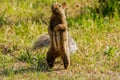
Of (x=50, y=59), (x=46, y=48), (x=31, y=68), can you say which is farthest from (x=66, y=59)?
(x=46, y=48)

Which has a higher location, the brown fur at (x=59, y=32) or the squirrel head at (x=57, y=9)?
the squirrel head at (x=57, y=9)

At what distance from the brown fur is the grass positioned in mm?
279

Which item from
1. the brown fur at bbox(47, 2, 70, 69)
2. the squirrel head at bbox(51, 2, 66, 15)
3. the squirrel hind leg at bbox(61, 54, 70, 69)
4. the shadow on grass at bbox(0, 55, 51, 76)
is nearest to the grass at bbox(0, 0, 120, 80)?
the shadow on grass at bbox(0, 55, 51, 76)

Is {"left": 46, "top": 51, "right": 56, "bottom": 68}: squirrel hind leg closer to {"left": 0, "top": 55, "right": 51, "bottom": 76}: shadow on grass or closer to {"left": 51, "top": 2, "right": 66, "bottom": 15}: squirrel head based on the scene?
{"left": 0, "top": 55, "right": 51, "bottom": 76}: shadow on grass

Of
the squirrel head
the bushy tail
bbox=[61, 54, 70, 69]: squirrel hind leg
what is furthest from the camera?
the bushy tail

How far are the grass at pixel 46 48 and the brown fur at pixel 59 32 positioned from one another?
0.91ft

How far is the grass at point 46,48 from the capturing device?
6.39 meters

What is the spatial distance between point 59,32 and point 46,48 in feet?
2.92

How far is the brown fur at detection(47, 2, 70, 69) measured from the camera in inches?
242

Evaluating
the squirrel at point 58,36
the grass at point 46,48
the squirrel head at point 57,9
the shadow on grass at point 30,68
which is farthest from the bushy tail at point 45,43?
the squirrel head at point 57,9

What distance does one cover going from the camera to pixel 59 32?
620cm

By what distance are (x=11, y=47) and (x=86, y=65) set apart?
1.19m

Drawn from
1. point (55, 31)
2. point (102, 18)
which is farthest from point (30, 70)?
point (102, 18)

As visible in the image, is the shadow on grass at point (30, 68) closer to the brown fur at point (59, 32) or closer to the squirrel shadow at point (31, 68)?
the squirrel shadow at point (31, 68)
